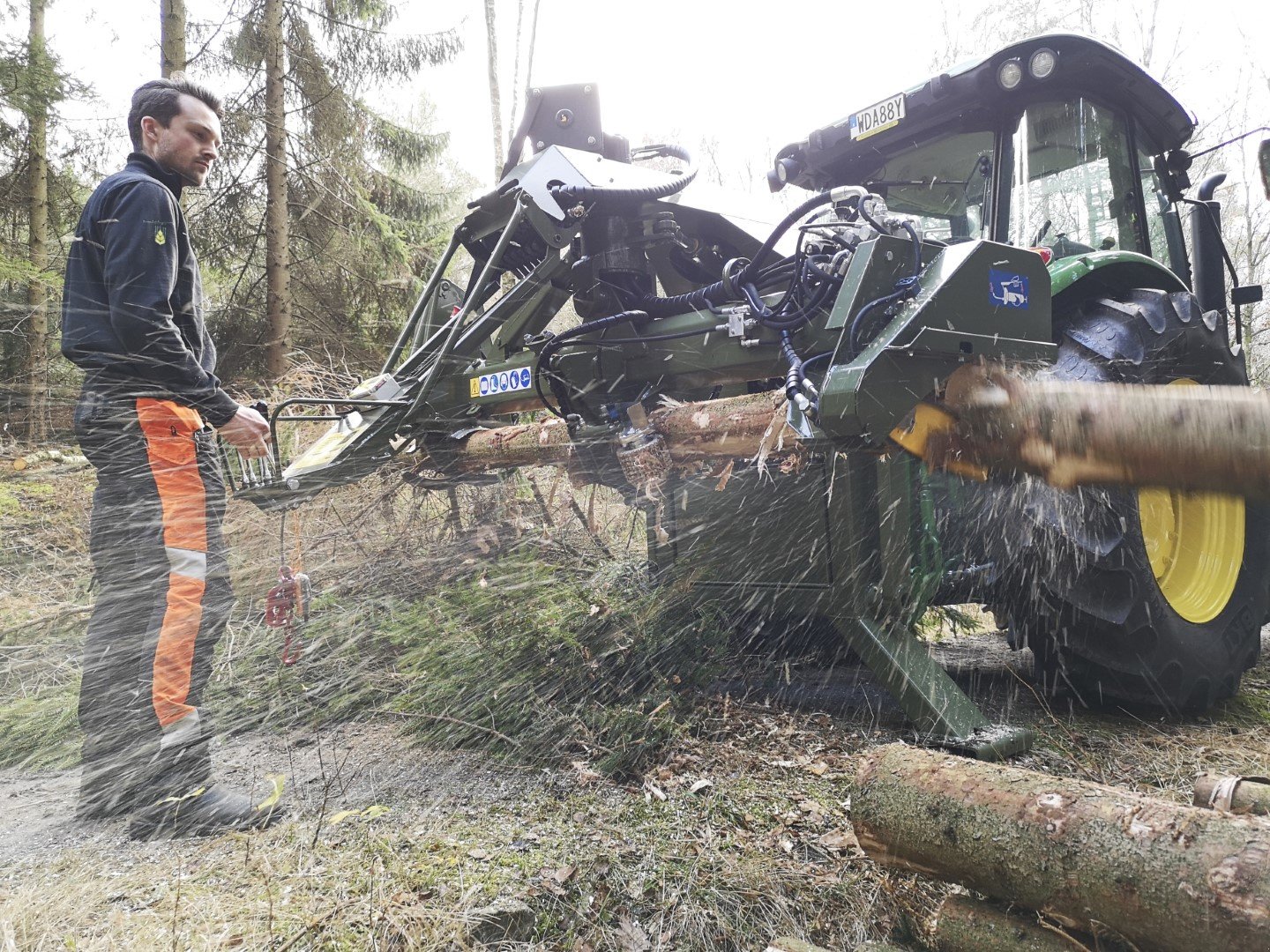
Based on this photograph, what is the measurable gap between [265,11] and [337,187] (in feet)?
6.14

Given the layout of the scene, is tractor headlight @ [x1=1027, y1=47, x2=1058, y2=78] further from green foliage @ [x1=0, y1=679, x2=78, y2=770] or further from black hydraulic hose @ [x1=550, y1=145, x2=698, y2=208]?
green foliage @ [x1=0, y1=679, x2=78, y2=770]

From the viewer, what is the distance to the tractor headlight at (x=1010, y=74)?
362 centimetres

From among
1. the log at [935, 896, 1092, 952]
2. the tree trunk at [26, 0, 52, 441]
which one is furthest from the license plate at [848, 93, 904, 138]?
the tree trunk at [26, 0, 52, 441]

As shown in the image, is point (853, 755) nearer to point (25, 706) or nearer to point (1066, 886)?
point (1066, 886)

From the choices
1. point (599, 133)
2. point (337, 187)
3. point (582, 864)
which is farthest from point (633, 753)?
point (337, 187)

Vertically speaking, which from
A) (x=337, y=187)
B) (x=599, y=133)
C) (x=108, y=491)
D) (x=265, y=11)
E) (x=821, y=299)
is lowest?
(x=108, y=491)

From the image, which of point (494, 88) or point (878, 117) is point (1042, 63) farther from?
point (494, 88)

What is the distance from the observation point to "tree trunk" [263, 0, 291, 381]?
9.09 meters

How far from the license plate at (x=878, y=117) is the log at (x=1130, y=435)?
208cm

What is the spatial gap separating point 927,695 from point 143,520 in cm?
274

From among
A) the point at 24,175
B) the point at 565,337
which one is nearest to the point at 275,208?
the point at 24,175

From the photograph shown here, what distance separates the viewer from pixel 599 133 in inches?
171

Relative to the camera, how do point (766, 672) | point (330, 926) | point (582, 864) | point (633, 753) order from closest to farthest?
1. point (330, 926)
2. point (582, 864)
3. point (633, 753)
4. point (766, 672)

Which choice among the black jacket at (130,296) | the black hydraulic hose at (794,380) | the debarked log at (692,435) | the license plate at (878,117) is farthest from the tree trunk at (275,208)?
the black hydraulic hose at (794,380)
